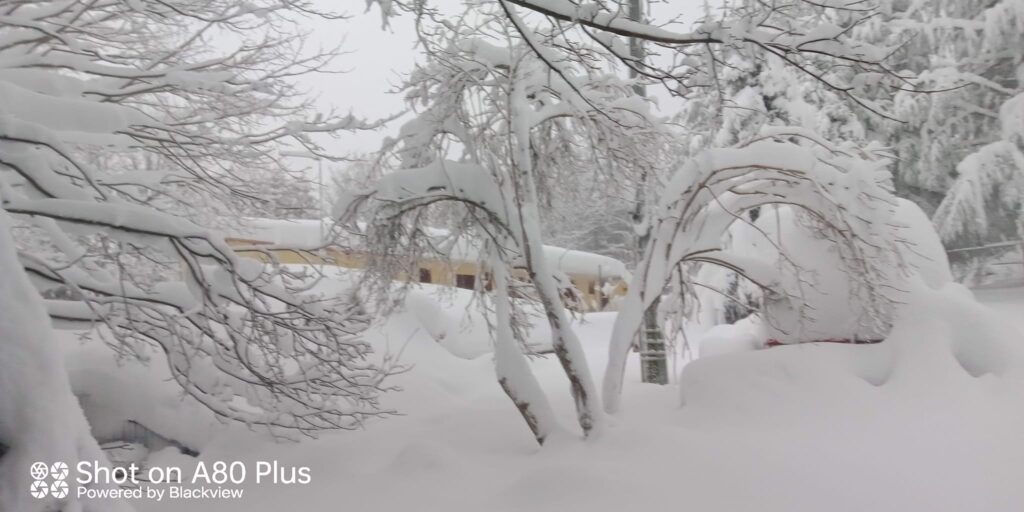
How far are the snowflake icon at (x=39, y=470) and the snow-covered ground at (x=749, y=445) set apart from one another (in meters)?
3.40

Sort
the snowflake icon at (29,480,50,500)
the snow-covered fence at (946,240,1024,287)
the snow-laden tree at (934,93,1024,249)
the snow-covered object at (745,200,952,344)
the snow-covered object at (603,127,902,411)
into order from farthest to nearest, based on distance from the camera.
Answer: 1. the snow-covered fence at (946,240,1024,287)
2. the snow-laden tree at (934,93,1024,249)
3. the snow-covered object at (745,200,952,344)
4. the snow-covered object at (603,127,902,411)
5. the snowflake icon at (29,480,50,500)

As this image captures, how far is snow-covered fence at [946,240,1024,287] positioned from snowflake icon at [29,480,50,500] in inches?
838

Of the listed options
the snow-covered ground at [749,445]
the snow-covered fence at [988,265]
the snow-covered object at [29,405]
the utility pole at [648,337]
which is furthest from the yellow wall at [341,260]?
the snow-covered fence at [988,265]

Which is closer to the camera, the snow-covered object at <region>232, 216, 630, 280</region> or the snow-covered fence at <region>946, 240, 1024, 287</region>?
the snow-covered object at <region>232, 216, 630, 280</region>

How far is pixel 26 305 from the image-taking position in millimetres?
2508

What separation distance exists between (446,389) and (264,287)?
5531 mm

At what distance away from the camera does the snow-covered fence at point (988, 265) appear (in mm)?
18656

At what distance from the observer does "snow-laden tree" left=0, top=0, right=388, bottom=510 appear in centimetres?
461

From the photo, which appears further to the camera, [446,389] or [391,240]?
[446,389]

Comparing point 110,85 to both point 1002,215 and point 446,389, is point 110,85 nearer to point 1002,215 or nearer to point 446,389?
point 446,389

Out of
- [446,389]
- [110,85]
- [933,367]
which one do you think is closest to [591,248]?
[446,389]

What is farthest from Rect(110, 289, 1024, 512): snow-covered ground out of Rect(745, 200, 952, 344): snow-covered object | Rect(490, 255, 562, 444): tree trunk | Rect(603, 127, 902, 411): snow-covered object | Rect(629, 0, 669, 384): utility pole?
Rect(629, 0, 669, 384): utility pole

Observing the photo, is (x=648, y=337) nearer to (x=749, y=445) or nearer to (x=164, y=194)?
(x=749, y=445)

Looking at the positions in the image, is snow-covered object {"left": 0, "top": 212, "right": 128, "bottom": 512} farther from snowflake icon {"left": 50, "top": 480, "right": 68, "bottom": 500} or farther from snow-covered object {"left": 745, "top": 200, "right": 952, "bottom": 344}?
snow-covered object {"left": 745, "top": 200, "right": 952, "bottom": 344}
